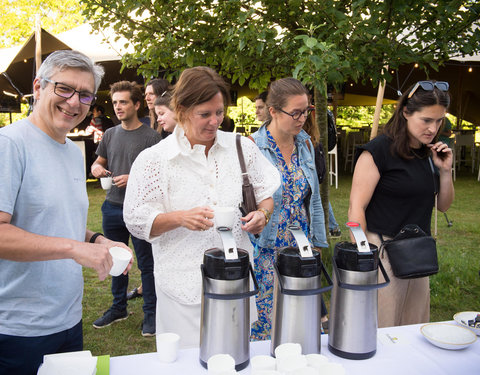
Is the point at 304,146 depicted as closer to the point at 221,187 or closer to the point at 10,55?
the point at 221,187

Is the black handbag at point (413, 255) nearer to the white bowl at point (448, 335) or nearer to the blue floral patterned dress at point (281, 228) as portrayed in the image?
the white bowl at point (448, 335)

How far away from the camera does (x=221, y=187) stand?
195cm

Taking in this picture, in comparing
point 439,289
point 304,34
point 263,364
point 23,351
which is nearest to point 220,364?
point 263,364

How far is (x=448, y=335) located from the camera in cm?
163

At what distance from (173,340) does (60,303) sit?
0.47m

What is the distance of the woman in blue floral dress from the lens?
8.46ft

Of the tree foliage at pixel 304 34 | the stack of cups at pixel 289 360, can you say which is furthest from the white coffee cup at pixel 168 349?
the tree foliage at pixel 304 34

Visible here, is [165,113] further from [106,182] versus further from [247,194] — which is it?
[247,194]

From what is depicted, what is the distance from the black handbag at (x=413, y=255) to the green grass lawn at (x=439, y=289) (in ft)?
6.51

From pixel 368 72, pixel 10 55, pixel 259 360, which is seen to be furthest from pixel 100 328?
pixel 10 55

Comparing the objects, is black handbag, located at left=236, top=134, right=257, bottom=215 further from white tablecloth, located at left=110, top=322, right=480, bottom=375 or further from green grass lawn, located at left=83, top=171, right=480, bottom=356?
green grass lawn, located at left=83, top=171, right=480, bottom=356

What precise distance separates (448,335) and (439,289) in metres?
3.05

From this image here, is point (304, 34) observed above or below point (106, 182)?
above

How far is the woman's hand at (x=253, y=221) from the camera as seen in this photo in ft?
6.18
